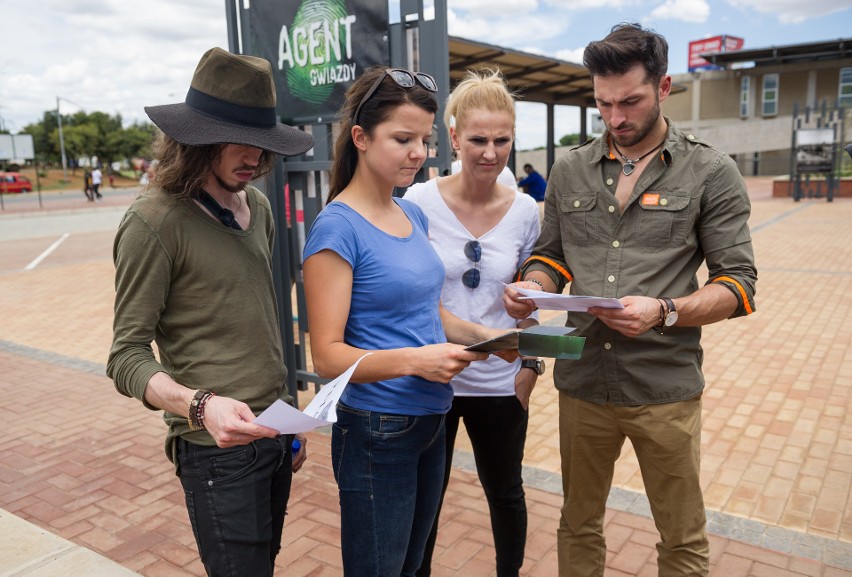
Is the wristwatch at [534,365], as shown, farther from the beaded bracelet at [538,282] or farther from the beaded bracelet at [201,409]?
the beaded bracelet at [201,409]

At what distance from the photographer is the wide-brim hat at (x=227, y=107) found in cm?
175

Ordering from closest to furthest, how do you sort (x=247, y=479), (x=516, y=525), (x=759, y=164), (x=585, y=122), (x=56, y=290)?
(x=247, y=479) < (x=516, y=525) < (x=56, y=290) < (x=585, y=122) < (x=759, y=164)

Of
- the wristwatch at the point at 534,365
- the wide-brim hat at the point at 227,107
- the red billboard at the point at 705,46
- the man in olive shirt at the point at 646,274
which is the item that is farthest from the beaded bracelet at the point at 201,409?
the red billboard at the point at 705,46

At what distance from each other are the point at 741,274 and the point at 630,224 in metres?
0.37

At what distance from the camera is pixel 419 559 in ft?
7.06

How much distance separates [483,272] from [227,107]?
3.58ft

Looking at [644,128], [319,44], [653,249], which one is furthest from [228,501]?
[319,44]

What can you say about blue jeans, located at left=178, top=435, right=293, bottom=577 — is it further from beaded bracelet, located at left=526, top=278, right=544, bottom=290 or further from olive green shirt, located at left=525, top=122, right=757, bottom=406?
olive green shirt, located at left=525, top=122, right=757, bottom=406

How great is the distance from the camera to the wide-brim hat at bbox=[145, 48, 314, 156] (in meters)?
1.75

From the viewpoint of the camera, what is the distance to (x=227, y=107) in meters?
1.80

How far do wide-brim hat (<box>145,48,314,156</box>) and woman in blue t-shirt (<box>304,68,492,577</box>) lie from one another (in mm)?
238

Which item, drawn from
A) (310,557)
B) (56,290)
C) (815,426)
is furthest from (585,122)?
(310,557)

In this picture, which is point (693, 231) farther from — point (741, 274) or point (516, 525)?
point (516, 525)

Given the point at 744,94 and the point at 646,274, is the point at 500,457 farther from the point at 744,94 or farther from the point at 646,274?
the point at 744,94
